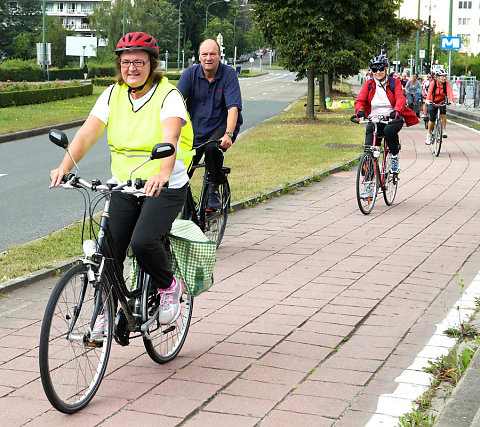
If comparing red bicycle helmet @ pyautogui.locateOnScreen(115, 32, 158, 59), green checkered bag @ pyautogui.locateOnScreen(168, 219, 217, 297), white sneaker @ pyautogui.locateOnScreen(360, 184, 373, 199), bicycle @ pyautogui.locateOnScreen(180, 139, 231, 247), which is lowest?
white sneaker @ pyautogui.locateOnScreen(360, 184, 373, 199)

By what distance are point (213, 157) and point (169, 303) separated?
10.5 feet

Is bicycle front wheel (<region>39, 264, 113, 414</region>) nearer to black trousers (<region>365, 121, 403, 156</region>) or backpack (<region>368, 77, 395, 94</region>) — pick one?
black trousers (<region>365, 121, 403, 156</region>)

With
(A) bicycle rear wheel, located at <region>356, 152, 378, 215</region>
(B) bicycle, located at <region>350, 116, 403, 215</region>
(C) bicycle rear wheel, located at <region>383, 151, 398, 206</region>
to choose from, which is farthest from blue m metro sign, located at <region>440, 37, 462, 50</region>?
(A) bicycle rear wheel, located at <region>356, 152, 378, 215</region>

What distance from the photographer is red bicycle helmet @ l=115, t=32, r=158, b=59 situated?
4.68 m

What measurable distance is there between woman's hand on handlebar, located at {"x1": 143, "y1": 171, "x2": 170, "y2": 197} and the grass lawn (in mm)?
3159

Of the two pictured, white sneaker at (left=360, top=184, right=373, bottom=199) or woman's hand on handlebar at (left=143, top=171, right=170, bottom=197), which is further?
white sneaker at (left=360, top=184, right=373, bottom=199)

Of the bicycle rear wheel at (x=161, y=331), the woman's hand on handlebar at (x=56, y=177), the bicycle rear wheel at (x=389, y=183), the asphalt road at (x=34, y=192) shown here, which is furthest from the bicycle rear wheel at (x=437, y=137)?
the woman's hand on handlebar at (x=56, y=177)

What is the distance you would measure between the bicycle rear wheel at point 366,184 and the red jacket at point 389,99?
2.17ft

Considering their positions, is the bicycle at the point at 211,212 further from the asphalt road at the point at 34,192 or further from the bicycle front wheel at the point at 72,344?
the bicycle front wheel at the point at 72,344

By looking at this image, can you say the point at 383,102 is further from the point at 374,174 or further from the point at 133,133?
the point at 133,133

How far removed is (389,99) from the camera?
11.3 m

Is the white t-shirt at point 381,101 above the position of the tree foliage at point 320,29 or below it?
below

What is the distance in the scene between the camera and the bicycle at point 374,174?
11000 mm

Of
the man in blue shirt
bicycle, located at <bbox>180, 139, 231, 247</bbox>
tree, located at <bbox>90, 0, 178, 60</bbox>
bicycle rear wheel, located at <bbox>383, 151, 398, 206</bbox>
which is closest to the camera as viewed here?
the man in blue shirt
